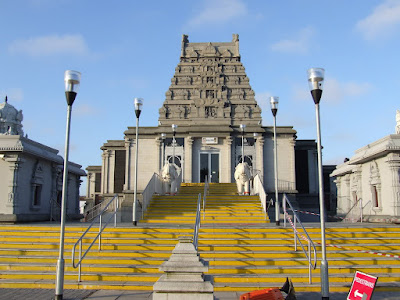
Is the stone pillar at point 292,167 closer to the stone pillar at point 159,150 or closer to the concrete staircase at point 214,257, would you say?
the stone pillar at point 159,150

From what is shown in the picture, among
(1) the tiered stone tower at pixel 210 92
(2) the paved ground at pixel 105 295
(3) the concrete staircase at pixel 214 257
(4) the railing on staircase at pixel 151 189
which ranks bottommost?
(2) the paved ground at pixel 105 295

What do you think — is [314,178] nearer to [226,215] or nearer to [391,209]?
[391,209]

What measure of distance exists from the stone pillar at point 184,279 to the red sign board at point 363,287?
3.01 meters

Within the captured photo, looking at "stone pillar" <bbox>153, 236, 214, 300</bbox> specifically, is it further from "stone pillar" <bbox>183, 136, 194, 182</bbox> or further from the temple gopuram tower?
"stone pillar" <bbox>183, 136, 194, 182</bbox>

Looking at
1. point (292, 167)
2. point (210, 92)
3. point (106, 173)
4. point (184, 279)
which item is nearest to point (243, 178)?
point (292, 167)

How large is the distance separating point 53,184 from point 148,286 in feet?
43.0

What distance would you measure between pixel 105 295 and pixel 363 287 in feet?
19.0

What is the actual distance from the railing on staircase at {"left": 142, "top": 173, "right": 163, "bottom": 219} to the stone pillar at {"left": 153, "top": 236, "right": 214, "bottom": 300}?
10.3 m

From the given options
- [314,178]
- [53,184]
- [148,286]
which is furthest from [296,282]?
[314,178]

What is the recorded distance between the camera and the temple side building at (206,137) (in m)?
30.8

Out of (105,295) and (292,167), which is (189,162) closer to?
(292,167)

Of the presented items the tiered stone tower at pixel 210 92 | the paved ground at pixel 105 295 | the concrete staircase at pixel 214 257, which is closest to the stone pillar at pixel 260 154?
the tiered stone tower at pixel 210 92

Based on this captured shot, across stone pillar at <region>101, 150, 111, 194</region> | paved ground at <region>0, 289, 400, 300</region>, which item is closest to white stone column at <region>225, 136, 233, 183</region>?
stone pillar at <region>101, 150, 111, 194</region>

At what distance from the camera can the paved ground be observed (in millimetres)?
8742
